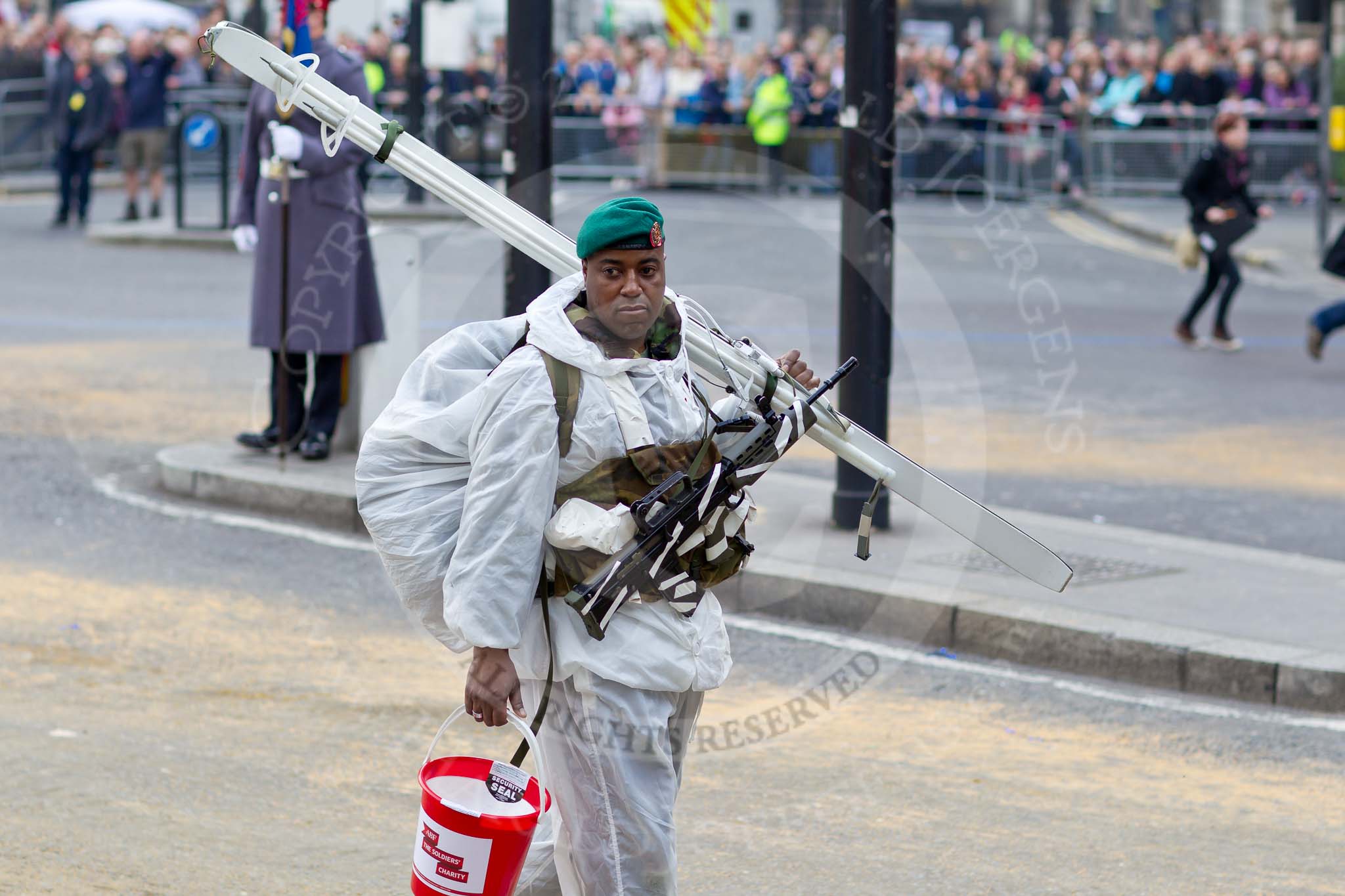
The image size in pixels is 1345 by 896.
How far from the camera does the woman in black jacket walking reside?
14117 mm

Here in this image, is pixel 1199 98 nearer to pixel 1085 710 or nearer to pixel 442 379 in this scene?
pixel 1085 710

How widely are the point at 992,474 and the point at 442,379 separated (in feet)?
21.2

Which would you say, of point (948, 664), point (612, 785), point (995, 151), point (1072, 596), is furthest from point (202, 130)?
point (612, 785)

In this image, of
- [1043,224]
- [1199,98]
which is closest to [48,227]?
[1043,224]

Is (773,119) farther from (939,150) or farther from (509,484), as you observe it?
(509,484)

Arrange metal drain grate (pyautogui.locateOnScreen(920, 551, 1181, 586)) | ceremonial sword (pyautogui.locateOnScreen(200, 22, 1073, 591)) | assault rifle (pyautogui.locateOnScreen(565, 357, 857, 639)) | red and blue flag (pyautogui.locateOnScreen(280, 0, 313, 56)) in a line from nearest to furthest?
1. assault rifle (pyautogui.locateOnScreen(565, 357, 857, 639))
2. ceremonial sword (pyautogui.locateOnScreen(200, 22, 1073, 591))
3. metal drain grate (pyautogui.locateOnScreen(920, 551, 1181, 586))
4. red and blue flag (pyautogui.locateOnScreen(280, 0, 313, 56))

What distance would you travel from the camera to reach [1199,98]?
81.5 ft

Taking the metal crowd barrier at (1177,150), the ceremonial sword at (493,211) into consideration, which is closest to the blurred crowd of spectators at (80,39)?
the metal crowd barrier at (1177,150)

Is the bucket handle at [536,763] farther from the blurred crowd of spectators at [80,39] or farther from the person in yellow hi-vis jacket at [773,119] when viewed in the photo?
the person in yellow hi-vis jacket at [773,119]

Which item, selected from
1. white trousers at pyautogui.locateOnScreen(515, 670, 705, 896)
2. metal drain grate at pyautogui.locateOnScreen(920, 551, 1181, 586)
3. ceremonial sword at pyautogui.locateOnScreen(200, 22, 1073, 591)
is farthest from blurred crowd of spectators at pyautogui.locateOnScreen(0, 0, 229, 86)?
white trousers at pyautogui.locateOnScreen(515, 670, 705, 896)

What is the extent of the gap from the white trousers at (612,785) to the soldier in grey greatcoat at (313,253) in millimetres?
5513

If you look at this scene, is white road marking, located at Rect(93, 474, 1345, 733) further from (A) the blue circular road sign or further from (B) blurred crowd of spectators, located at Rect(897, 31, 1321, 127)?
(B) blurred crowd of spectators, located at Rect(897, 31, 1321, 127)

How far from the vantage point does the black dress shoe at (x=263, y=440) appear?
9266mm

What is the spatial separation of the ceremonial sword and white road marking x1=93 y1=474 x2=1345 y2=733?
235cm
